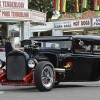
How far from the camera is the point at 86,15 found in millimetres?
35812

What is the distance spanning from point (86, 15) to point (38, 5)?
10123mm

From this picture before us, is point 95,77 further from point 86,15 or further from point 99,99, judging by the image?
point 86,15

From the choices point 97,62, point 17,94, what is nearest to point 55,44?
point 97,62

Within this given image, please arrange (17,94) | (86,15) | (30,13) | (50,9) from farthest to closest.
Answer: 1. (50,9)
2. (86,15)
3. (30,13)
4. (17,94)

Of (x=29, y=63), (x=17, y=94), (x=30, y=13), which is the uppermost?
(x=30, y=13)

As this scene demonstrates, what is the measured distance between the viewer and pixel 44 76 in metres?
10.3

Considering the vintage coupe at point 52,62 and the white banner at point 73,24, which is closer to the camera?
the vintage coupe at point 52,62

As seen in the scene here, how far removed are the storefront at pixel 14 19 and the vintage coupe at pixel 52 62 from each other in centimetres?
1129

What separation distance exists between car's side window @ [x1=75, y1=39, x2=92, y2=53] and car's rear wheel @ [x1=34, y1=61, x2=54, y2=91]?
49.7 inches

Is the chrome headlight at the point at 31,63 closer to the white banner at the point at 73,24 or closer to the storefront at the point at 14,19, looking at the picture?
the storefront at the point at 14,19

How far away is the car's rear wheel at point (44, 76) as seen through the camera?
392 inches

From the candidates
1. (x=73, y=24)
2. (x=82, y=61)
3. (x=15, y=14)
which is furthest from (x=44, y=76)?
(x=73, y=24)

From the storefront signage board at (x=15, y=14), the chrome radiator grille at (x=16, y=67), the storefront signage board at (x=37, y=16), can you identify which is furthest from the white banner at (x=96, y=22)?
the chrome radiator grille at (x=16, y=67)

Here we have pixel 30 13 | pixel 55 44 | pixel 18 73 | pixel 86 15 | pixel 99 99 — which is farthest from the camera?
pixel 86 15
